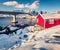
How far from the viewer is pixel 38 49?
40.8 ft

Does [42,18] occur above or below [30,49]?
above

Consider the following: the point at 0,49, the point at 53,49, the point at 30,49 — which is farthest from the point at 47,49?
the point at 0,49

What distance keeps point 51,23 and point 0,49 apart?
15303 millimetres

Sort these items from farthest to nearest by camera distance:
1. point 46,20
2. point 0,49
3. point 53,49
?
point 46,20
point 0,49
point 53,49

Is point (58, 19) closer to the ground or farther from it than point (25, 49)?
farther from it

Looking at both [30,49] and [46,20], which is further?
[46,20]

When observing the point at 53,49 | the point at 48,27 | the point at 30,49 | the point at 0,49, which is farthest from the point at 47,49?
the point at 48,27

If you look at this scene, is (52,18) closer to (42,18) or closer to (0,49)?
(42,18)

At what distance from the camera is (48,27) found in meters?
27.9

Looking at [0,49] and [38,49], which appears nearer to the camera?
[38,49]

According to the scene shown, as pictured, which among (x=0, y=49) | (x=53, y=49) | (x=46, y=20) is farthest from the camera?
(x=46, y=20)

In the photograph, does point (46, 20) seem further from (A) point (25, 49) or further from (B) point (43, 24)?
(A) point (25, 49)

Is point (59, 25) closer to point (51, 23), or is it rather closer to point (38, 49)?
point (51, 23)

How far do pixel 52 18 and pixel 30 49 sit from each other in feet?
54.1
